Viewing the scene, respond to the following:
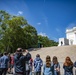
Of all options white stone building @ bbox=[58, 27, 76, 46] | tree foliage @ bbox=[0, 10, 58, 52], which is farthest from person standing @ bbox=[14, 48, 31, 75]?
white stone building @ bbox=[58, 27, 76, 46]

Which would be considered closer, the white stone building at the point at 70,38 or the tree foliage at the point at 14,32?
the tree foliage at the point at 14,32

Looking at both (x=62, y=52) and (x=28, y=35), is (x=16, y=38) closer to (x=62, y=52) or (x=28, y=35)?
(x=28, y=35)

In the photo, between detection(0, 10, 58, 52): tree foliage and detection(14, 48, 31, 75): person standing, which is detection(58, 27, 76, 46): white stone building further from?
detection(14, 48, 31, 75): person standing

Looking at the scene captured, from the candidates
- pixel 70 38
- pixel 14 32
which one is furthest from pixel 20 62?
pixel 70 38

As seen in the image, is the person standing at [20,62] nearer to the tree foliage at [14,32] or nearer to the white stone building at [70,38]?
the tree foliage at [14,32]

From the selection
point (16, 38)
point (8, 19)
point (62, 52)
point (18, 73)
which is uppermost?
point (8, 19)

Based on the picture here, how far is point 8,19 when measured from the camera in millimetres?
Answer: 54156

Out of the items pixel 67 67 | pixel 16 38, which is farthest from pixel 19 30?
pixel 67 67

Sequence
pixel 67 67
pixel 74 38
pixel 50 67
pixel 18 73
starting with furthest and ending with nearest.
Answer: pixel 74 38 → pixel 67 67 → pixel 50 67 → pixel 18 73

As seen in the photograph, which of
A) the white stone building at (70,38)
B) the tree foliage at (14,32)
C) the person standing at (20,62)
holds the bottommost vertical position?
the person standing at (20,62)

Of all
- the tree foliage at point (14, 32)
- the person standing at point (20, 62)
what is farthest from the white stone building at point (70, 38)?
the person standing at point (20, 62)

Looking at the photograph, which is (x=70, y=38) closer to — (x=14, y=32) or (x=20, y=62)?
(x=14, y=32)

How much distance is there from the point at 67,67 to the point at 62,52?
3267 cm

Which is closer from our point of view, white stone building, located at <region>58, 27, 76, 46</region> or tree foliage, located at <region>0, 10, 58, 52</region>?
tree foliage, located at <region>0, 10, 58, 52</region>
